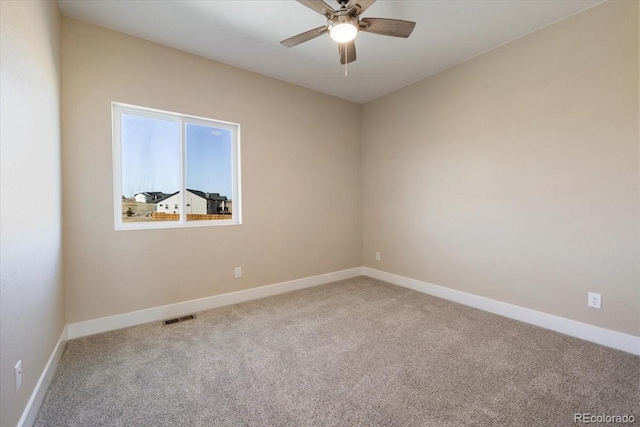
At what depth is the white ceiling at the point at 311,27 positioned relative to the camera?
87.9 inches

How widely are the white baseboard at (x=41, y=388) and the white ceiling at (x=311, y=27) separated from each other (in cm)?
268

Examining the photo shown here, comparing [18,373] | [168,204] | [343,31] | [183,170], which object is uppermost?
[343,31]

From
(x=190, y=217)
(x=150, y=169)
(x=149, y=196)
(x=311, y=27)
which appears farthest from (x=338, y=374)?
(x=311, y=27)

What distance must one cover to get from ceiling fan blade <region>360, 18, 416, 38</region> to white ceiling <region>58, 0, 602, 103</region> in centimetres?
→ 39

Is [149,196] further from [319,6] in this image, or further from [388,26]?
[388,26]

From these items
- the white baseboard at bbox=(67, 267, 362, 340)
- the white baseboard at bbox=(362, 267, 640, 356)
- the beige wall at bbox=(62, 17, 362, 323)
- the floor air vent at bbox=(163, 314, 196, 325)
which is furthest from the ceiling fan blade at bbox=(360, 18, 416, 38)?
the floor air vent at bbox=(163, 314, 196, 325)

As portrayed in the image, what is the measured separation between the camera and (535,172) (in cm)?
261

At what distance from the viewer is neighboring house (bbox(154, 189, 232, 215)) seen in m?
2.91

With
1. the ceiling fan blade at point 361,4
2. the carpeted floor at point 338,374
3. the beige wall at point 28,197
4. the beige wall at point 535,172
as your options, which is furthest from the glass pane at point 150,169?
the beige wall at point 535,172

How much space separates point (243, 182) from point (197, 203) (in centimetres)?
57

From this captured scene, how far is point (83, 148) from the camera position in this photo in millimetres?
2410

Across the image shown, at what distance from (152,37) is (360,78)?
7.59 feet

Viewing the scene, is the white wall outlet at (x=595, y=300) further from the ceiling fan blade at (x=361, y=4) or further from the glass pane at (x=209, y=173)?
the glass pane at (x=209, y=173)

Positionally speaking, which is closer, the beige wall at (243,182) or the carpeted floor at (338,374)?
the carpeted floor at (338,374)
